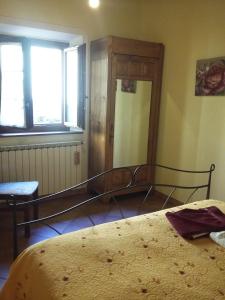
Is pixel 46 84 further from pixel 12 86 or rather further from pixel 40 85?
pixel 12 86

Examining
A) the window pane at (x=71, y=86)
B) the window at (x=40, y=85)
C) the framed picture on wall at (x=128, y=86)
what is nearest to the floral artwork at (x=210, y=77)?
the framed picture on wall at (x=128, y=86)

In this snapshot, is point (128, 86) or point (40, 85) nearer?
point (128, 86)

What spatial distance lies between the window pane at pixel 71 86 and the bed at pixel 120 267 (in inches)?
86.7

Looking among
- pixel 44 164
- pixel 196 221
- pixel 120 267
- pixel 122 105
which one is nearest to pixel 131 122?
pixel 122 105

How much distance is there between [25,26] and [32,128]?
1216mm

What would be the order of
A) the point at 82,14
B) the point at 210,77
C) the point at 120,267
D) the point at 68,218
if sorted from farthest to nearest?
the point at 82,14
the point at 68,218
the point at 210,77
the point at 120,267

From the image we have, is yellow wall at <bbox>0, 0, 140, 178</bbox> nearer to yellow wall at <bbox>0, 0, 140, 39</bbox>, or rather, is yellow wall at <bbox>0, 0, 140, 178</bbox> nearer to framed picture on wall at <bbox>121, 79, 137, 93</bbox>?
yellow wall at <bbox>0, 0, 140, 39</bbox>

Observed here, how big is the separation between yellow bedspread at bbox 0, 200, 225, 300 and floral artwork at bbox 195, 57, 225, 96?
184cm

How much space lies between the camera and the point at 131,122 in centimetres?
348

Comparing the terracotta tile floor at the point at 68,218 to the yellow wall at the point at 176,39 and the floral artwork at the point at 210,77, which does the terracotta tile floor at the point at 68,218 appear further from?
the floral artwork at the point at 210,77

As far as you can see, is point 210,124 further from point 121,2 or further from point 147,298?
point 147,298

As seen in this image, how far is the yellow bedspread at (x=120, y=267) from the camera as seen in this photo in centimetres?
110

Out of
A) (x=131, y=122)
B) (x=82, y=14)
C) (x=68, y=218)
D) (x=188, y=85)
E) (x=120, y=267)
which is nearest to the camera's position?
(x=120, y=267)

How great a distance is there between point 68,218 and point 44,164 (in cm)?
76
